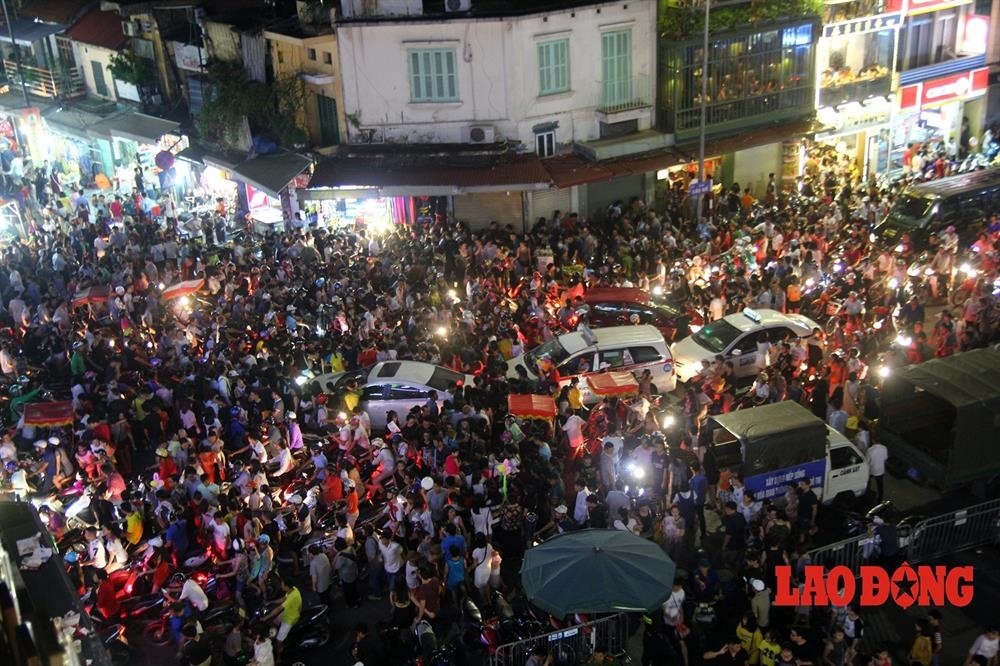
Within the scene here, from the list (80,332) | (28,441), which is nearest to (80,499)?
(28,441)

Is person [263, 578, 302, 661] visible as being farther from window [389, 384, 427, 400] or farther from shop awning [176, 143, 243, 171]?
shop awning [176, 143, 243, 171]

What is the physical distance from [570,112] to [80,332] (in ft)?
43.4

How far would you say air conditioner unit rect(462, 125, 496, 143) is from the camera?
2530cm

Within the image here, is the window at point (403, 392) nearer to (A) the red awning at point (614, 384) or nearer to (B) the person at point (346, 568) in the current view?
(A) the red awning at point (614, 384)

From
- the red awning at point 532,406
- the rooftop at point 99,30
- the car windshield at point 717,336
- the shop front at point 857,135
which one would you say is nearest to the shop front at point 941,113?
the shop front at point 857,135

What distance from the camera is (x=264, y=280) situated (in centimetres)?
2294

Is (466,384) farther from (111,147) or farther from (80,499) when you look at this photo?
(111,147)

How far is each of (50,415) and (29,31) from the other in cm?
2562

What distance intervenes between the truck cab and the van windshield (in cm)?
1130

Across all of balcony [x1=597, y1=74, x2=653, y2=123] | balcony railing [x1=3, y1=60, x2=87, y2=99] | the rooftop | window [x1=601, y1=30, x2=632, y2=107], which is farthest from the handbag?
balcony railing [x1=3, y1=60, x2=87, y2=99]

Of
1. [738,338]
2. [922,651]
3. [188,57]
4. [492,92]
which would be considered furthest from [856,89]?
[922,651]

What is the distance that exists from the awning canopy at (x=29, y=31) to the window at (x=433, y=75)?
Result: 1889 cm

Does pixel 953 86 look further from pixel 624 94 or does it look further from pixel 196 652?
pixel 196 652

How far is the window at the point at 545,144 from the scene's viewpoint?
84.1ft
